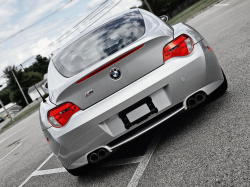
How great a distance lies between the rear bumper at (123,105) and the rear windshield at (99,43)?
471 mm

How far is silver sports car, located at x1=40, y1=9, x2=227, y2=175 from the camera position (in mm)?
Answer: 2830

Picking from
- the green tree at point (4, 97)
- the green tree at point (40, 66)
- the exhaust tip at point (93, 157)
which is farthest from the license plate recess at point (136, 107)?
the green tree at point (4, 97)

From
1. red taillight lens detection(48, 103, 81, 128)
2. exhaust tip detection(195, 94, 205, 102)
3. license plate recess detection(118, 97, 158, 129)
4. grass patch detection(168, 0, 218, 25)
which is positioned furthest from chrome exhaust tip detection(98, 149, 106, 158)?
grass patch detection(168, 0, 218, 25)

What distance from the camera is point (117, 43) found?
3.02 meters

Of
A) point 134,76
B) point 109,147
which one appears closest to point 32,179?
point 109,147

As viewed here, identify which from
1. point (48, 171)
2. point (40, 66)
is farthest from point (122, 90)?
point (40, 66)

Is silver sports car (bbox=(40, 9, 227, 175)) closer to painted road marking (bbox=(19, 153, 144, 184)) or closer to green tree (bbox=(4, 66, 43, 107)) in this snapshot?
painted road marking (bbox=(19, 153, 144, 184))

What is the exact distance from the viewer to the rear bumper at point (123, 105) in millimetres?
2832

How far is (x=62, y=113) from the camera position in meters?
2.91

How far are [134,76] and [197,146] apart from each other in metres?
1.02

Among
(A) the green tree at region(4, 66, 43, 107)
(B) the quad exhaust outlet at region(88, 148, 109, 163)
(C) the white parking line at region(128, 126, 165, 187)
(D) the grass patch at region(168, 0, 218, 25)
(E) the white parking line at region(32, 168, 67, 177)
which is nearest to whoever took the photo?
(C) the white parking line at region(128, 126, 165, 187)

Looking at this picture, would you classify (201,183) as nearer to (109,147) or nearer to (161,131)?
(109,147)

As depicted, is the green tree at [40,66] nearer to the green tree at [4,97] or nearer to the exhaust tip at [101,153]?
the green tree at [4,97]

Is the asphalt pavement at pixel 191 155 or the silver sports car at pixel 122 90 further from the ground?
the silver sports car at pixel 122 90
